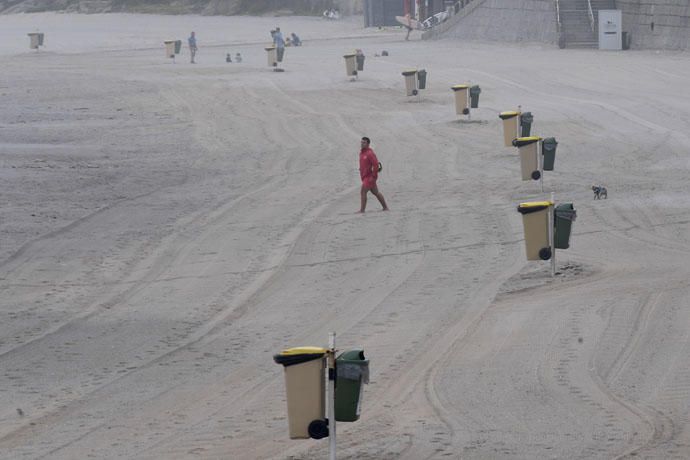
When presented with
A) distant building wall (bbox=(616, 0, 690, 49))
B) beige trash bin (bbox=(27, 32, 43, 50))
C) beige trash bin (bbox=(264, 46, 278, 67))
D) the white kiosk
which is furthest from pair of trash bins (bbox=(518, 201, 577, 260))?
beige trash bin (bbox=(27, 32, 43, 50))

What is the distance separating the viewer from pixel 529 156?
2250 centimetres

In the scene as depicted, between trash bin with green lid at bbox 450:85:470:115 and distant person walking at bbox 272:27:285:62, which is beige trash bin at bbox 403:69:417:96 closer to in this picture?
trash bin with green lid at bbox 450:85:470:115

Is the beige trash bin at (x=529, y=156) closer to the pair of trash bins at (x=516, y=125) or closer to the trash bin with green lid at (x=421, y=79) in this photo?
the pair of trash bins at (x=516, y=125)

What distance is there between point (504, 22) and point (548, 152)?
4110 cm

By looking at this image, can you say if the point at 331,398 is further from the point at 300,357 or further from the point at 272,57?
the point at 272,57

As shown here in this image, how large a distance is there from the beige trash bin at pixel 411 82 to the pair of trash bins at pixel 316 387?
30.1m

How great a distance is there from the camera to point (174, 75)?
51406mm

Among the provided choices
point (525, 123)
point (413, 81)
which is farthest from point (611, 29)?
point (525, 123)

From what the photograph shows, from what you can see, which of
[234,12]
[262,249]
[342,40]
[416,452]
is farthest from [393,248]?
[234,12]

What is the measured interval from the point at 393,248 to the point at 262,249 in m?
1.86

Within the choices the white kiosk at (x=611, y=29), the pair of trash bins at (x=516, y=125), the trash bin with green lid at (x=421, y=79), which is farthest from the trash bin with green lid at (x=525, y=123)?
the white kiosk at (x=611, y=29)

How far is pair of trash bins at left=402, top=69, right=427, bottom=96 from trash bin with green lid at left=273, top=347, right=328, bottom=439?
30138mm

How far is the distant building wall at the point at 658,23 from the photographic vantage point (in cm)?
5097

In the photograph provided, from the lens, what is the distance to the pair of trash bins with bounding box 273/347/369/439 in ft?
29.4
